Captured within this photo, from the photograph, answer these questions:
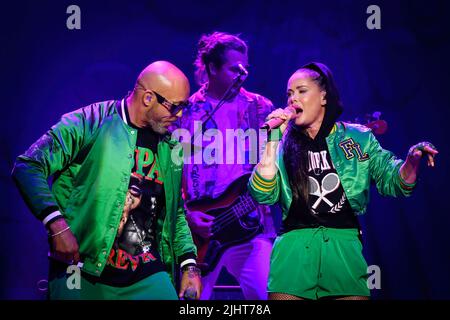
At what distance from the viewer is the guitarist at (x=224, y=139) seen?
4.23 metres

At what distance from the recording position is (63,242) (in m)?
3.37

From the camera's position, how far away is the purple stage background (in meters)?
4.32

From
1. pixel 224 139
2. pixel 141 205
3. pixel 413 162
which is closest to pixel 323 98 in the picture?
pixel 413 162

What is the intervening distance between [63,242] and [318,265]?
149cm

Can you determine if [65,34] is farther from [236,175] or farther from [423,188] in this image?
[423,188]

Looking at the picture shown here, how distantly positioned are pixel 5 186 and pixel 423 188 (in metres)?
3.10

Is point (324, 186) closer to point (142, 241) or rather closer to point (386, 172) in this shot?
point (386, 172)

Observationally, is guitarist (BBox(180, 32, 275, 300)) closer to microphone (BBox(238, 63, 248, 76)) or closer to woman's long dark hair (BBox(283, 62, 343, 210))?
microphone (BBox(238, 63, 248, 76))

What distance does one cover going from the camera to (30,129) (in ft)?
14.1

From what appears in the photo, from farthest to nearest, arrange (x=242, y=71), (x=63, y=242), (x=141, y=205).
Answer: (x=242, y=71), (x=141, y=205), (x=63, y=242)

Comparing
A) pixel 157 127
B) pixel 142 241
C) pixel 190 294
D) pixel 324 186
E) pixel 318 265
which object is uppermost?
pixel 157 127

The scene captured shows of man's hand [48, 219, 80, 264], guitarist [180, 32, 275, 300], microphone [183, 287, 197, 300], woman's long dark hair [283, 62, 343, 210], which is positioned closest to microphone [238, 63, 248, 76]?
guitarist [180, 32, 275, 300]

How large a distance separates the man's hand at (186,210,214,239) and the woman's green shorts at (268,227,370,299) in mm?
759

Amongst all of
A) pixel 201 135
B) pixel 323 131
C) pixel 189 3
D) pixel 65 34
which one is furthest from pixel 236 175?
pixel 65 34
